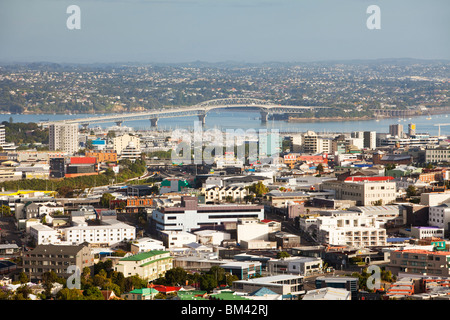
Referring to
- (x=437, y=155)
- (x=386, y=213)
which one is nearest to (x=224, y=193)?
(x=386, y=213)

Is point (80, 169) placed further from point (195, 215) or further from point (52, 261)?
point (52, 261)

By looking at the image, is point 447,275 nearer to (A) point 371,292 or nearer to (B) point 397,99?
(A) point 371,292

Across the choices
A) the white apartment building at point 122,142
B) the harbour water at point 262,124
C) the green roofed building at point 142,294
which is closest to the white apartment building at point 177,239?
the green roofed building at point 142,294

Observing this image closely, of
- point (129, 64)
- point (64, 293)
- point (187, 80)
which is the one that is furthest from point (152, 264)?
point (129, 64)

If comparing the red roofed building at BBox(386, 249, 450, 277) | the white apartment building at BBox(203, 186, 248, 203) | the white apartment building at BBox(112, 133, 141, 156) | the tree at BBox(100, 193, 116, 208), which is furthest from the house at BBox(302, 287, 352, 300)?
the white apartment building at BBox(112, 133, 141, 156)

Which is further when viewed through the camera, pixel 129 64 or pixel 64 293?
pixel 129 64
